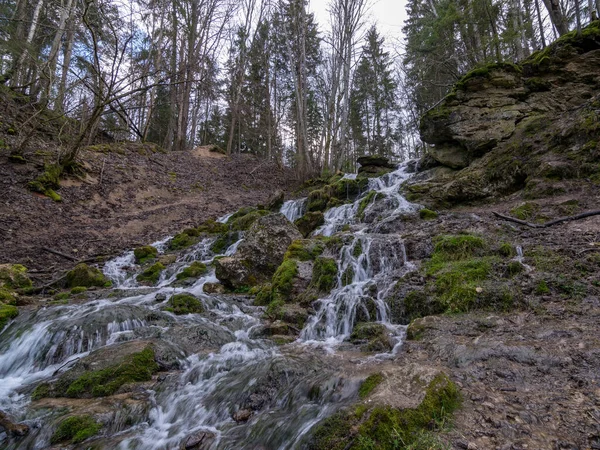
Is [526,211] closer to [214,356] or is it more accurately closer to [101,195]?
[214,356]

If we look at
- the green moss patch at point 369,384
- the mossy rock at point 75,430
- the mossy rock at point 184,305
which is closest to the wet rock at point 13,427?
the mossy rock at point 75,430

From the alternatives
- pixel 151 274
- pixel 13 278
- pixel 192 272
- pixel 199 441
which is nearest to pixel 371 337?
pixel 199 441

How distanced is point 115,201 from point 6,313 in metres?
8.62

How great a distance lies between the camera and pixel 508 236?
632cm

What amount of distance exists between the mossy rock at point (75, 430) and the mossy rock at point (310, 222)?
811cm

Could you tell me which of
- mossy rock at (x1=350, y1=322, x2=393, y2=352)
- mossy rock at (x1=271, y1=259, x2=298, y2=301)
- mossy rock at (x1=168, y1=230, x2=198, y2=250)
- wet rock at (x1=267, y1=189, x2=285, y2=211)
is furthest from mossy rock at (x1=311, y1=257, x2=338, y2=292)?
wet rock at (x1=267, y1=189, x2=285, y2=211)

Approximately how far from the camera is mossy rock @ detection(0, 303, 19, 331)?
5.67m

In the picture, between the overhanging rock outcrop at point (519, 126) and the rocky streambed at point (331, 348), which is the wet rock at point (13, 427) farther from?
the overhanging rock outcrop at point (519, 126)

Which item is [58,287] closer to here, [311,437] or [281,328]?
[281,328]

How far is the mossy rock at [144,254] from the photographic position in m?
10.0

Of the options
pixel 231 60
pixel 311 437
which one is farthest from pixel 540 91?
pixel 231 60

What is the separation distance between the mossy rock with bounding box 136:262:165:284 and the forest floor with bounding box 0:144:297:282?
207 centimetres

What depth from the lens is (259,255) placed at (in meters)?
8.27

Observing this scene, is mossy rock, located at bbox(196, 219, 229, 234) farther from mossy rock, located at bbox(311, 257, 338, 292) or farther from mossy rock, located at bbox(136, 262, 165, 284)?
mossy rock, located at bbox(311, 257, 338, 292)
